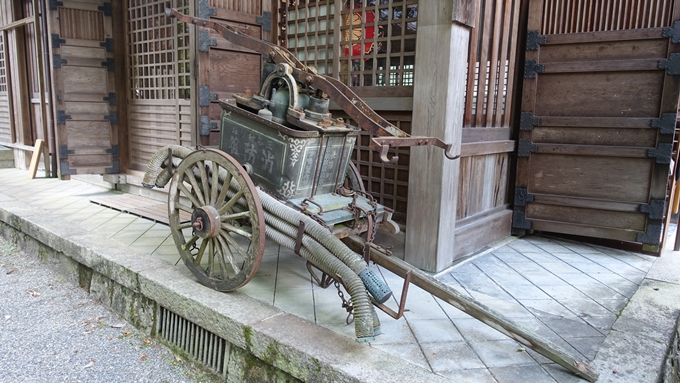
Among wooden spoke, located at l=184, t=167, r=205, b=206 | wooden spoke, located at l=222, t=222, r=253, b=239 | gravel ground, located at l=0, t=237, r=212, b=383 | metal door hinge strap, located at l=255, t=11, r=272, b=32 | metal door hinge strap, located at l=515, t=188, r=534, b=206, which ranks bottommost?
gravel ground, located at l=0, t=237, r=212, b=383

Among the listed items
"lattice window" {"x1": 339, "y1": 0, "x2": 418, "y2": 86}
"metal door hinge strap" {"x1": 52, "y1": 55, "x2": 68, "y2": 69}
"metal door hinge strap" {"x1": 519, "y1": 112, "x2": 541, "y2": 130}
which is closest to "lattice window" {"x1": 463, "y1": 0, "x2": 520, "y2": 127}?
"metal door hinge strap" {"x1": 519, "y1": 112, "x2": 541, "y2": 130}

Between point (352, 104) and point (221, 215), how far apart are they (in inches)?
47.9

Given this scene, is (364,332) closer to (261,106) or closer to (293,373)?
(293,373)

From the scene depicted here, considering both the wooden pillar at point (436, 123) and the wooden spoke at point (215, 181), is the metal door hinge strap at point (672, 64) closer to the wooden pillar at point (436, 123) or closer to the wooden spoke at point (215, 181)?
the wooden pillar at point (436, 123)

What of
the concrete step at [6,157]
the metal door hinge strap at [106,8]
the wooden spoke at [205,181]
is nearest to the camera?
the wooden spoke at [205,181]

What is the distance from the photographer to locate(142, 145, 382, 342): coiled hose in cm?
264

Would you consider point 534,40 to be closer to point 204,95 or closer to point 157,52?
point 204,95

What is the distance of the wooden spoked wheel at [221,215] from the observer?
10.3 ft

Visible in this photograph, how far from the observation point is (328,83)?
350 cm

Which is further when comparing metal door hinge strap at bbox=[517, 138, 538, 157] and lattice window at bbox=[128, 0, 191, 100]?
lattice window at bbox=[128, 0, 191, 100]

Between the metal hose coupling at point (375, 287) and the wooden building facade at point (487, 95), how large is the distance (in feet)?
4.59

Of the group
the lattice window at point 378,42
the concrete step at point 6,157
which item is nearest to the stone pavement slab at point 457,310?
the lattice window at point 378,42

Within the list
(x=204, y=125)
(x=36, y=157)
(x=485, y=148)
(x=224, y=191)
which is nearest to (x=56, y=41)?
(x=36, y=157)

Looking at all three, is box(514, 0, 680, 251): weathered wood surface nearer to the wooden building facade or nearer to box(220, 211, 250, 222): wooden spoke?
the wooden building facade
